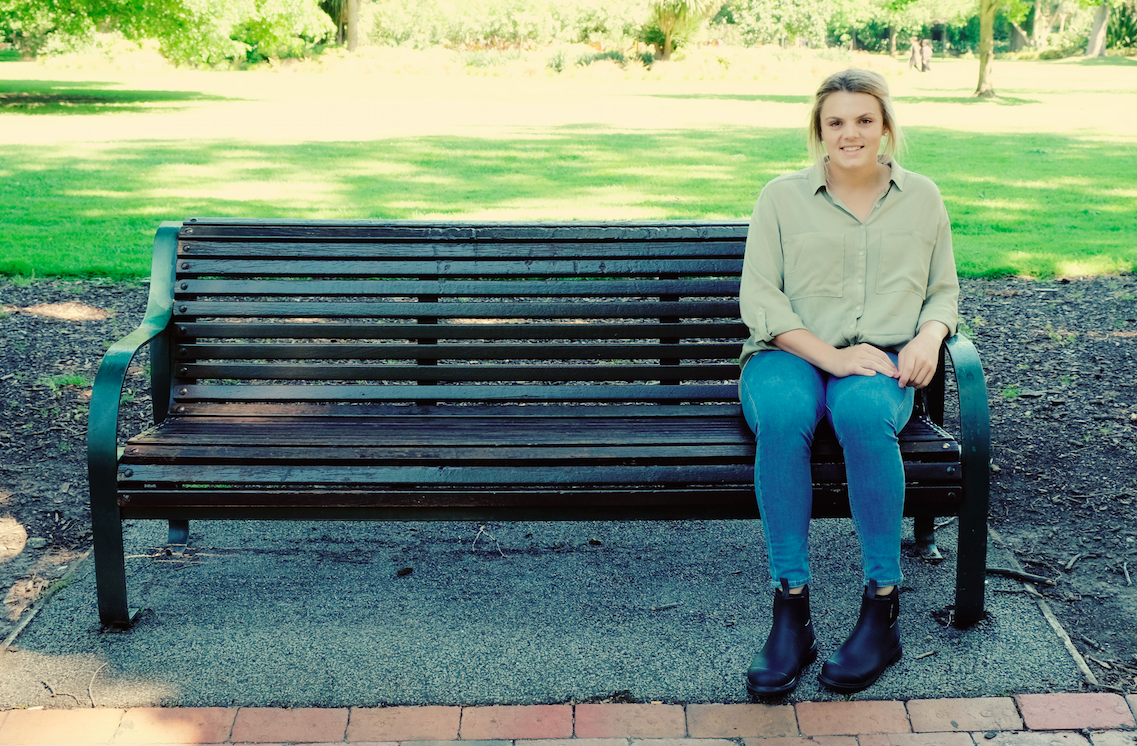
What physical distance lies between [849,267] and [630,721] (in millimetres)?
1375

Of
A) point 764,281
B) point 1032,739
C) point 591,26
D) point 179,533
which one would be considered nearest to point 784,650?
point 1032,739

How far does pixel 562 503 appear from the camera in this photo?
2758 mm

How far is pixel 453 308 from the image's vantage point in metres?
3.37

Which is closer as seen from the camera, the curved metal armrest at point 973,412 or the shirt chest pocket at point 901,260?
the curved metal armrest at point 973,412

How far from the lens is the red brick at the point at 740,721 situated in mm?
2443

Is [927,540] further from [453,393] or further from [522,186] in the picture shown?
[522,186]

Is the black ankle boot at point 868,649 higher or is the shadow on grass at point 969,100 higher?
the shadow on grass at point 969,100

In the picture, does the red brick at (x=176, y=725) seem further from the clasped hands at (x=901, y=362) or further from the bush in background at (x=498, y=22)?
the bush in background at (x=498, y=22)

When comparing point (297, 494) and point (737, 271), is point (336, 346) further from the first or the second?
point (737, 271)

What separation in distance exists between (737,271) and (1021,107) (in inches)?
861

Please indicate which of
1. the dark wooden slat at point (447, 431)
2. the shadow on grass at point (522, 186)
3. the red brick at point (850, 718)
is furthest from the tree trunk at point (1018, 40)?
the red brick at point (850, 718)

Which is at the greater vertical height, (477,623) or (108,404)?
(108,404)

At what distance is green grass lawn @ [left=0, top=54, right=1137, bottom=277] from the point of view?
8.49 meters

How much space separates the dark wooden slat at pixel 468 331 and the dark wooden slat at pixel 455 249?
234mm
